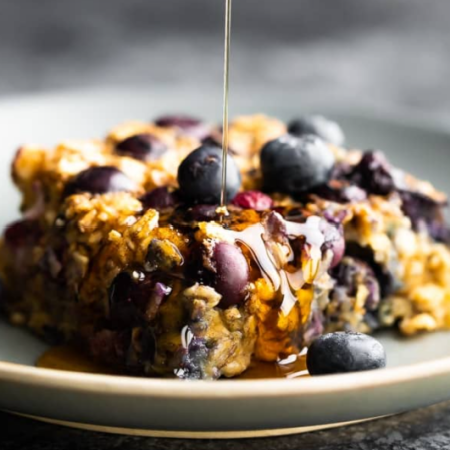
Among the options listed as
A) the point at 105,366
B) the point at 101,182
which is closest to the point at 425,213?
the point at 101,182

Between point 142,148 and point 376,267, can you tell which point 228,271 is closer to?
point 376,267

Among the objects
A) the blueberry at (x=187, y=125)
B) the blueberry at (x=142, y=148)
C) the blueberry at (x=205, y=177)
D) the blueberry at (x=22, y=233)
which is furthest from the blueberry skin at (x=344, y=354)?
the blueberry at (x=187, y=125)

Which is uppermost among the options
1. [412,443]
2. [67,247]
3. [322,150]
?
[322,150]

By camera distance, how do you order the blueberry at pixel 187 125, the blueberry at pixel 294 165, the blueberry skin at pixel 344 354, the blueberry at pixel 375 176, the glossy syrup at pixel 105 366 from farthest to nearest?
1. the blueberry at pixel 187 125
2. the blueberry at pixel 375 176
3. the blueberry at pixel 294 165
4. the glossy syrup at pixel 105 366
5. the blueberry skin at pixel 344 354

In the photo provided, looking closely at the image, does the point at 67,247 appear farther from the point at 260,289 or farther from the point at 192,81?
the point at 192,81

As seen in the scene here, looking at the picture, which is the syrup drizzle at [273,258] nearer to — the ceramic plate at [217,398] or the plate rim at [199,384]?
the ceramic plate at [217,398]

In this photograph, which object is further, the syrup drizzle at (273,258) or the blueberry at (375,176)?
the blueberry at (375,176)

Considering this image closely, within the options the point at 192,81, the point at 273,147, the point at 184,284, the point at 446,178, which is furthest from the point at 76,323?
the point at 192,81
